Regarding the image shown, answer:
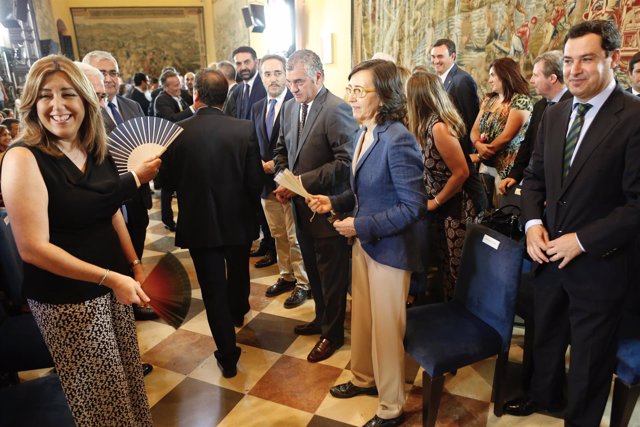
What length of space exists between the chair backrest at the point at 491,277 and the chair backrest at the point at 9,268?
2380 mm

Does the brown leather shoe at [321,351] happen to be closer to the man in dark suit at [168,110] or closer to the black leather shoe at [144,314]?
the black leather shoe at [144,314]

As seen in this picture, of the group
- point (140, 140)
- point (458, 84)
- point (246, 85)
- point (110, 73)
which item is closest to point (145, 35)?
point (246, 85)

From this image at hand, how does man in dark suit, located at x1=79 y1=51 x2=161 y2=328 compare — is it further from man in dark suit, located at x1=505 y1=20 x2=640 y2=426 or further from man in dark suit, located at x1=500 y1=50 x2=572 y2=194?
man in dark suit, located at x1=500 y1=50 x2=572 y2=194

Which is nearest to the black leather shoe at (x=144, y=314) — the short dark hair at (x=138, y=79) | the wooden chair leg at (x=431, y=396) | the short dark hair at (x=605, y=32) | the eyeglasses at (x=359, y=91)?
the wooden chair leg at (x=431, y=396)

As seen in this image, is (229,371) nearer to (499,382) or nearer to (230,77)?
(499,382)

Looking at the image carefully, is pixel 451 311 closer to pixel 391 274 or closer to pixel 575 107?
pixel 391 274

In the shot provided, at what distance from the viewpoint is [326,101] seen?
2539 millimetres

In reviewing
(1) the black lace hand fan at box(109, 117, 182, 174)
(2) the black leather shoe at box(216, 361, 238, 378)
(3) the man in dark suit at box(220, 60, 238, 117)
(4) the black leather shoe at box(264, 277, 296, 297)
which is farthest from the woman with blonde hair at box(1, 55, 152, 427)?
(3) the man in dark suit at box(220, 60, 238, 117)

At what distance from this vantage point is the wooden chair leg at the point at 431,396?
1871 mm

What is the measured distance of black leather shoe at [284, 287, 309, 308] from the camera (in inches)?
132

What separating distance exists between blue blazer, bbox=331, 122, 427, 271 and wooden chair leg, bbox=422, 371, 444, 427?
1.60 feet

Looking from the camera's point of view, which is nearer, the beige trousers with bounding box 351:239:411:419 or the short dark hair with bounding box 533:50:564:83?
the beige trousers with bounding box 351:239:411:419

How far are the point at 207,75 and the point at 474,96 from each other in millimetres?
2860

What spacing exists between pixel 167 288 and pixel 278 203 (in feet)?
6.38
